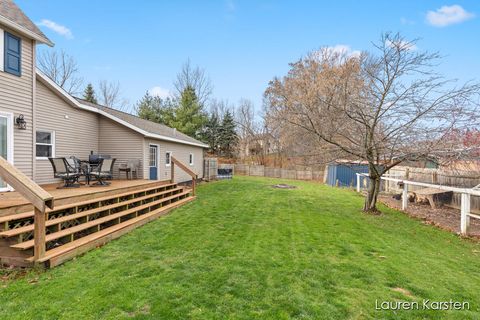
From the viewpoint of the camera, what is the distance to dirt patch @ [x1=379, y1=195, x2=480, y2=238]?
699 cm

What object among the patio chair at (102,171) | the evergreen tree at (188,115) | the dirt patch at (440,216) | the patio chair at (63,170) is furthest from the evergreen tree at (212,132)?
the patio chair at (63,170)

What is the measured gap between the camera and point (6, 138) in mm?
6027

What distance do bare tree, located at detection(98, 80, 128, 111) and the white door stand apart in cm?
2903

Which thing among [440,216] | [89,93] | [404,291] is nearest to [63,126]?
[404,291]

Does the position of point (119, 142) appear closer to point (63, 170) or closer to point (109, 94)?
point (63, 170)

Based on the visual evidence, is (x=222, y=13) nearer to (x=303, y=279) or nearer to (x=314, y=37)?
(x=314, y=37)

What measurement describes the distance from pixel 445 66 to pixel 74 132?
11737 millimetres

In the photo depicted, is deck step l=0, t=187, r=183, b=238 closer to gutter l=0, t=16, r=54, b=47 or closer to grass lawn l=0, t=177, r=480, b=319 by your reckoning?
grass lawn l=0, t=177, r=480, b=319

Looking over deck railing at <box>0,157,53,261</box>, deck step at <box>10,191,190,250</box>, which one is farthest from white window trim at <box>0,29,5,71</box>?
deck step at <box>10,191,190,250</box>

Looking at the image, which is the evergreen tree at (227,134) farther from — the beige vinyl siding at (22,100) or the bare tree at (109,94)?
the beige vinyl siding at (22,100)

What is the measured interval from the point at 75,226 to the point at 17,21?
483 centimetres

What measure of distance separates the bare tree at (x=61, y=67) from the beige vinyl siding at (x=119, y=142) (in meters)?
18.4

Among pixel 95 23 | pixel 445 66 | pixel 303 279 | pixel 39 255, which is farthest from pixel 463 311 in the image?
pixel 95 23

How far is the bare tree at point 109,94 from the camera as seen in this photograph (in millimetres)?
32372
